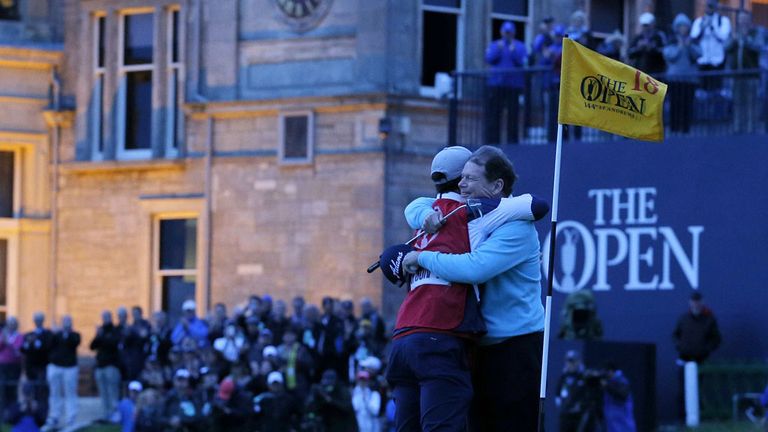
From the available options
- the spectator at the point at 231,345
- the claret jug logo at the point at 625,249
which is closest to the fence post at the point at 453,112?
the claret jug logo at the point at 625,249

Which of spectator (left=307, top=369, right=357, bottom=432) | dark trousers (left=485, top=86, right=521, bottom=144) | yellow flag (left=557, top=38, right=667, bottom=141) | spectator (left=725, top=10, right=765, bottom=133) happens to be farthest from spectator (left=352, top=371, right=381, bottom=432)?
yellow flag (left=557, top=38, right=667, bottom=141)

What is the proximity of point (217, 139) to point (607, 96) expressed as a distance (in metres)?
18.8

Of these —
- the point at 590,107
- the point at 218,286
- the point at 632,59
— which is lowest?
the point at 218,286

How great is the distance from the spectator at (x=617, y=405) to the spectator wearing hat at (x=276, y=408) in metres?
5.20

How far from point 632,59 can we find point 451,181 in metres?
13.7

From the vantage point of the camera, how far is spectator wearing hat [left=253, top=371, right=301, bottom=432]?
2328cm

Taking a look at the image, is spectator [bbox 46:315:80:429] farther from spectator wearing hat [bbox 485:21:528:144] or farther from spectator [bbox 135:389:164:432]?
spectator wearing hat [bbox 485:21:528:144]

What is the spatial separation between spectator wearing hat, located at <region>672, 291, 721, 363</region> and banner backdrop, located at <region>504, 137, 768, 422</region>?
63cm

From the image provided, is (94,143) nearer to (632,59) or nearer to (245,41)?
(245,41)

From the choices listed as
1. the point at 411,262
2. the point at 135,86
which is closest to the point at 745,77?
the point at 135,86

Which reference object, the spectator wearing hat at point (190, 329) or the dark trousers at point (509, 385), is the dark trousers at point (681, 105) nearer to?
the spectator wearing hat at point (190, 329)

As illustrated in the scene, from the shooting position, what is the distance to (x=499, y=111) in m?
Answer: 23.5

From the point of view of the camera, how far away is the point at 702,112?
2222cm

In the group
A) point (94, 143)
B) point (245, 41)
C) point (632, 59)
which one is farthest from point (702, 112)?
point (94, 143)
